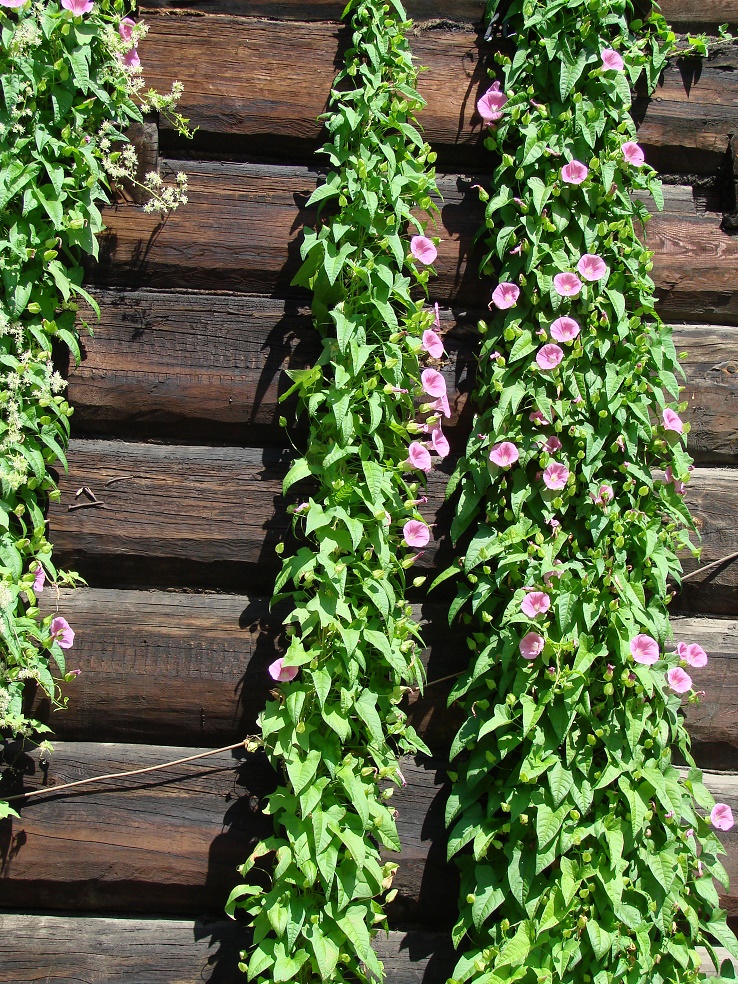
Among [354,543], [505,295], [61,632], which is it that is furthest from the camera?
[505,295]

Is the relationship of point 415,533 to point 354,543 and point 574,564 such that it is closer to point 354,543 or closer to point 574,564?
point 354,543

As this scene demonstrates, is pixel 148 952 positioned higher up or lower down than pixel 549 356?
lower down

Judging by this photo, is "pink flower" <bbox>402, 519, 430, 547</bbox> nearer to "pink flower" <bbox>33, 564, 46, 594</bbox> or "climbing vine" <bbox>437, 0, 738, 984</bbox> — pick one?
"climbing vine" <bbox>437, 0, 738, 984</bbox>

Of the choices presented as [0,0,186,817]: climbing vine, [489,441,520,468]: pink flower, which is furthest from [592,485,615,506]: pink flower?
[0,0,186,817]: climbing vine

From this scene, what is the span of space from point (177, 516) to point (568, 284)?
1.10 m

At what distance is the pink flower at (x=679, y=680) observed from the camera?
1891 mm

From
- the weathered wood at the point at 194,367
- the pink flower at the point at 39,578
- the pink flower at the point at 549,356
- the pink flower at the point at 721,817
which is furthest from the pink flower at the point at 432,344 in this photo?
the pink flower at the point at 721,817

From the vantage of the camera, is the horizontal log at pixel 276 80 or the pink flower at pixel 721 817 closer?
the pink flower at pixel 721 817

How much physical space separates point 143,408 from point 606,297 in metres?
1.18

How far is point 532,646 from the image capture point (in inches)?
71.5

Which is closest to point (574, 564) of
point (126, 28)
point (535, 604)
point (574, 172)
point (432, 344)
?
point (535, 604)

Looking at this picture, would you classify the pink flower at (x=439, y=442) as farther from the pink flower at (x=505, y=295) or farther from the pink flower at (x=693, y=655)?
the pink flower at (x=693, y=655)

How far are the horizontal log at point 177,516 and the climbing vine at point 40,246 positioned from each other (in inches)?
3.1

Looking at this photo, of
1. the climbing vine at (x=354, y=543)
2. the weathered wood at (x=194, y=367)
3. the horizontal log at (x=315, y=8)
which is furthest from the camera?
the horizontal log at (x=315, y=8)
